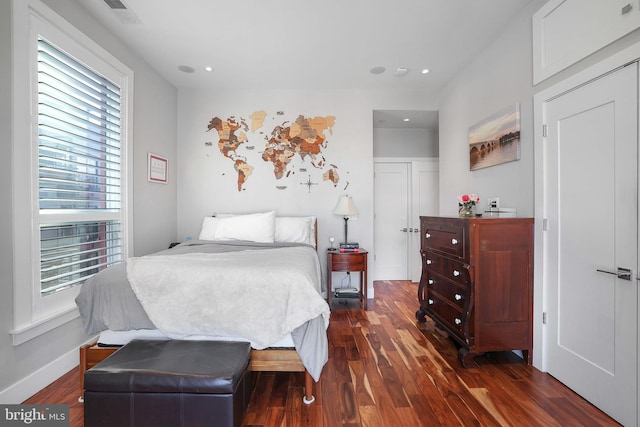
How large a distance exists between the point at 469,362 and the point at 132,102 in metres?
3.87

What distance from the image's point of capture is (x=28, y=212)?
1800 mm

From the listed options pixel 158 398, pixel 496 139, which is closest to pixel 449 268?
pixel 496 139

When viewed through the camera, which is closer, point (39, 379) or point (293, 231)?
point (39, 379)

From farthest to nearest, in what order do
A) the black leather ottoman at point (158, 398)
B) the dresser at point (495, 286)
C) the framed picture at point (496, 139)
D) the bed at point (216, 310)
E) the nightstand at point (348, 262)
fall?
the nightstand at point (348, 262), the framed picture at point (496, 139), the dresser at point (495, 286), the bed at point (216, 310), the black leather ottoman at point (158, 398)

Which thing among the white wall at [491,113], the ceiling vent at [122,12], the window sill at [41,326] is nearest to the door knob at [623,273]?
the white wall at [491,113]

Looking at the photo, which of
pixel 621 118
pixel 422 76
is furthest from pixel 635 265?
pixel 422 76

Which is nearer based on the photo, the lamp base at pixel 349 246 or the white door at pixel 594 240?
the white door at pixel 594 240

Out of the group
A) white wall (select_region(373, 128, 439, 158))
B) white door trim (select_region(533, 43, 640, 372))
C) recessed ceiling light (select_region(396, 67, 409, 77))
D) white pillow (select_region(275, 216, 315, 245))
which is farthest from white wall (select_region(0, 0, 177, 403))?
Result: white door trim (select_region(533, 43, 640, 372))

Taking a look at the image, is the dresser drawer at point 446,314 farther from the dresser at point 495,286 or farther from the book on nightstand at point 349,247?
the book on nightstand at point 349,247

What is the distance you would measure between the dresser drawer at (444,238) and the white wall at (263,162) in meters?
1.06

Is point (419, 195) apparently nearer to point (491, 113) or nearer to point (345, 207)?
point (345, 207)

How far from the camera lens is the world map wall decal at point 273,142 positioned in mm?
3730

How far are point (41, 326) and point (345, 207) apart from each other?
2.85 m

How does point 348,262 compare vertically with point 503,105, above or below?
below
